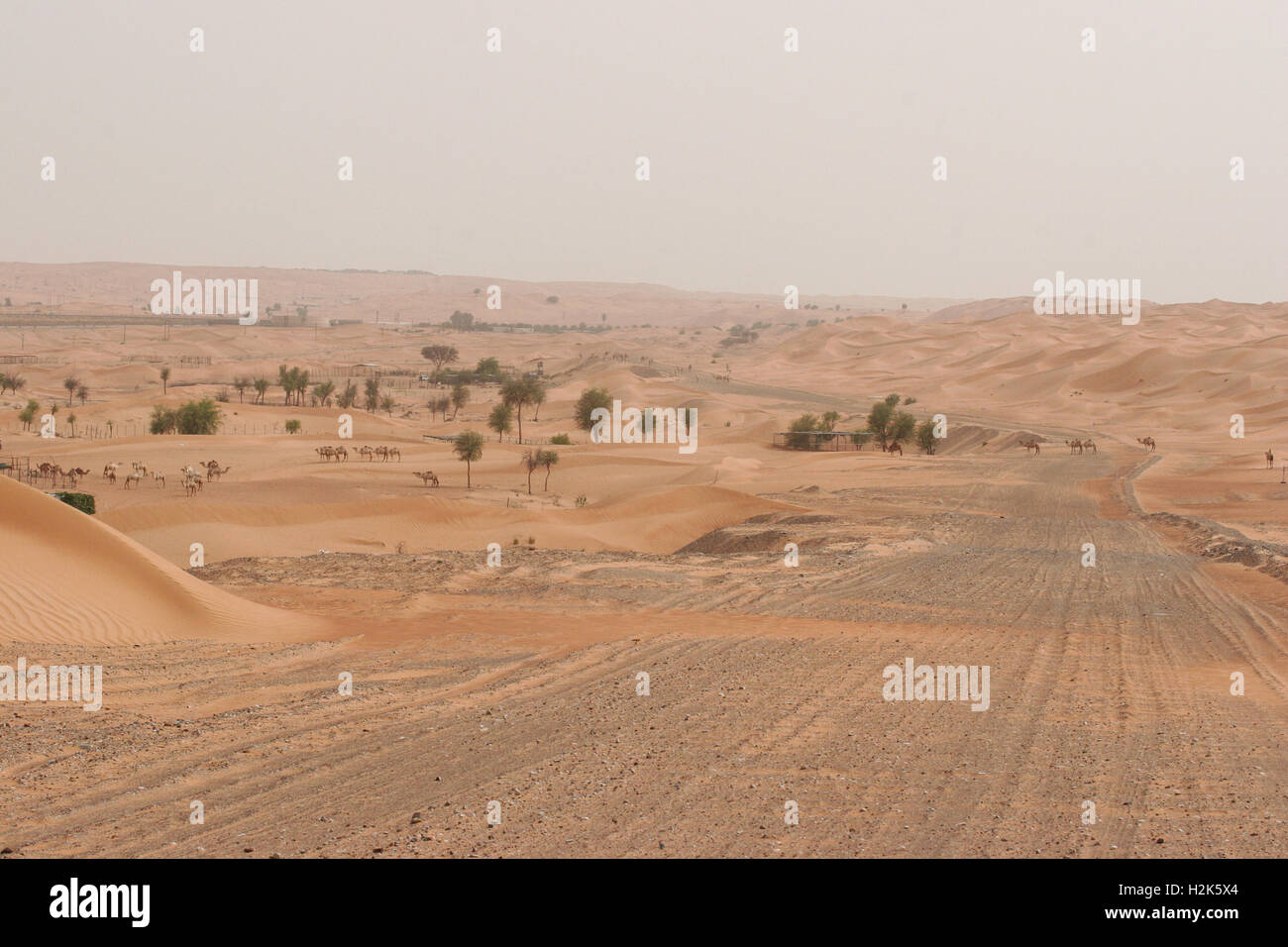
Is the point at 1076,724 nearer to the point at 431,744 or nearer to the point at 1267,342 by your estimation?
the point at 431,744

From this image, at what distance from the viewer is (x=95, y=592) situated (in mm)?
17438

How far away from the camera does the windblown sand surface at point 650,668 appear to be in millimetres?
8781

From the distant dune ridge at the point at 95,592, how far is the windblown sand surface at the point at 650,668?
0.21 feet

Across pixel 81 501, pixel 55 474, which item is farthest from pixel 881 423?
pixel 81 501

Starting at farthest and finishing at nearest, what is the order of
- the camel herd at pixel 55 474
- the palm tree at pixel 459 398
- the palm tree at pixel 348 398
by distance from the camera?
the palm tree at pixel 348 398 < the palm tree at pixel 459 398 < the camel herd at pixel 55 474

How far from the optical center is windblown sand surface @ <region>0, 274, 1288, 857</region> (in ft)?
28.8

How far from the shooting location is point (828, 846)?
323 inches

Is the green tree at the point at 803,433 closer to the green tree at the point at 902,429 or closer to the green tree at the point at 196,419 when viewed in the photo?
the green tree at the point at 902,429

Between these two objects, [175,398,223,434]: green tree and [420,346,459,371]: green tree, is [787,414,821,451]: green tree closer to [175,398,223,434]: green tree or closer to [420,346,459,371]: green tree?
[175,398,223,434]: green tree

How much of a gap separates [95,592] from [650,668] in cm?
859

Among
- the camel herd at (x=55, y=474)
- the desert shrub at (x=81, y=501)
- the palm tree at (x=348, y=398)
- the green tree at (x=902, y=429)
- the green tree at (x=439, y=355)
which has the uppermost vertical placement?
the green tree at (x=439, y=355)

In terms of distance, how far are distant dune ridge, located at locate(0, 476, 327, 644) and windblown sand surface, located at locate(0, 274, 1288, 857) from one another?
0.21 ft

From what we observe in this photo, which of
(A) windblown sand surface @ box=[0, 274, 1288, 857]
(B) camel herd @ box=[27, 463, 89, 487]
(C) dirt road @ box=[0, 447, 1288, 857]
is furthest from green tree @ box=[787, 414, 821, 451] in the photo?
(C) dirt road @ box=[0, 447, 1288, 857]

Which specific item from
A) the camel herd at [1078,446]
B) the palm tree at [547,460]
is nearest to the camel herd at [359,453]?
the palm tree at [547,460]
